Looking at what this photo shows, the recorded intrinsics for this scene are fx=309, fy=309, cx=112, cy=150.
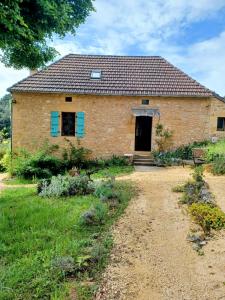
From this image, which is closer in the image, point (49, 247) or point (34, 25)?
point (49, 247)

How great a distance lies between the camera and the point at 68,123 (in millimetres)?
15992

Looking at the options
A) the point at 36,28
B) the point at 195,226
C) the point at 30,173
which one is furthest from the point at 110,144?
the point at 195,226

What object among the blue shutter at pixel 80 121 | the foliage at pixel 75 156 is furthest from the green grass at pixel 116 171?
the blue shutter at pixel 80 121

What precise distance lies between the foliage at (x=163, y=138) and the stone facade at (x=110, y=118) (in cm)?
22

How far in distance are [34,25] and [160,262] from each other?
20.7 feet

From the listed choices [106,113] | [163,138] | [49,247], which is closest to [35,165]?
[106,113]

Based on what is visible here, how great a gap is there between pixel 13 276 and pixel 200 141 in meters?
13.0

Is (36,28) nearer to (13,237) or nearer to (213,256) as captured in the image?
(13,237)

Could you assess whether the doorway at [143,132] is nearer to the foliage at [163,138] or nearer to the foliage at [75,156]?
the foliage at [163,138]

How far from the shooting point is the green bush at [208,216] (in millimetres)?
6020

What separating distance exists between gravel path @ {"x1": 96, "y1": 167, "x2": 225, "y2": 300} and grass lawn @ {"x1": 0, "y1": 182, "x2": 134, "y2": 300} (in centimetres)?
27

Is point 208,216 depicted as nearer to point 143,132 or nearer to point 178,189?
point 178,189

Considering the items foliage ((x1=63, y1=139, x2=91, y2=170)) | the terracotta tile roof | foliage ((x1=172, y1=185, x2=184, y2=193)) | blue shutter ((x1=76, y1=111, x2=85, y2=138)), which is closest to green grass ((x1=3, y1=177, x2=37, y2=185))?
foliage ((x1=63, y1=139, x2=91, y2=170))

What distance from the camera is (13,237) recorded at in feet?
19.0
